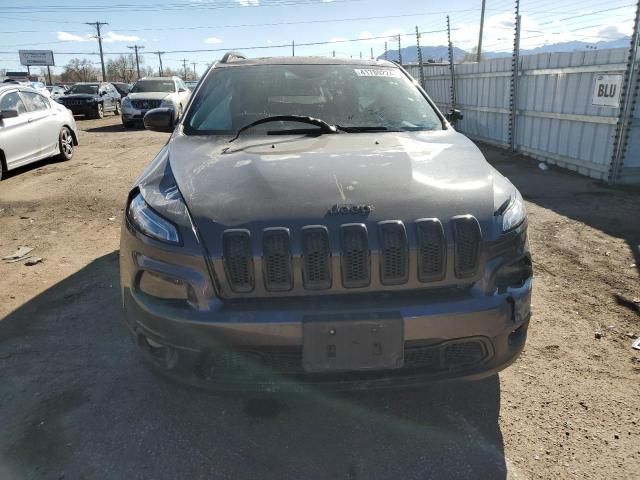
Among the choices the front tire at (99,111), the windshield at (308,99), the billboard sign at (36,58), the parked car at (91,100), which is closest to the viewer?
the windshield at (308,99)

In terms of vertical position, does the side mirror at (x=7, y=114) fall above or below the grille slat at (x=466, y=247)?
above

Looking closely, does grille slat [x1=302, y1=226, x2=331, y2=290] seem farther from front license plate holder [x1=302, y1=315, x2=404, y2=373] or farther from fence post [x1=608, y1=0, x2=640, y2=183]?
fence post [x1=608, y1=0, x2=640, y2=183]

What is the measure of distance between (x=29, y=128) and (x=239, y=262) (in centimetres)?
866

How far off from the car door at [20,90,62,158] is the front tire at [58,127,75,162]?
6.0 inches

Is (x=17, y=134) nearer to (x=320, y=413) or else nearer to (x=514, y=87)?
(x=320, y=413)

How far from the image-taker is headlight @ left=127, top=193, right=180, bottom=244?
83.0 inches

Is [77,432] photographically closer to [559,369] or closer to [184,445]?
[184,445]

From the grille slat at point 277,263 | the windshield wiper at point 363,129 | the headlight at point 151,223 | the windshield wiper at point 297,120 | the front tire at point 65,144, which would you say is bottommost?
the front tire at point 65,144

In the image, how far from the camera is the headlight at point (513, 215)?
7.23ft

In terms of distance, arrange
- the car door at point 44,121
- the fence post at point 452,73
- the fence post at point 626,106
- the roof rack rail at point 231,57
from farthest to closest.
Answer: the fence post at point 452,73
the car door at point 44,121
the fence post at point 626,106
the roof rack rail at point 231,57

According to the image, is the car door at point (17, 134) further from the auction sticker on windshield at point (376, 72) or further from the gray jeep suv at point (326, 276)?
the gray jeep suv at point (326, 276)

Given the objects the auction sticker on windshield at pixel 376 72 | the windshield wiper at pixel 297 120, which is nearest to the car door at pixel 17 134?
the windshield wiper at pixel 297 120

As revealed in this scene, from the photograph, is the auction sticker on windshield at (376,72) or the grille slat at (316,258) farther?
the auction sticker on windshield at (376,72)

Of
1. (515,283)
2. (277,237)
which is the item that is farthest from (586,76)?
(277,237)
